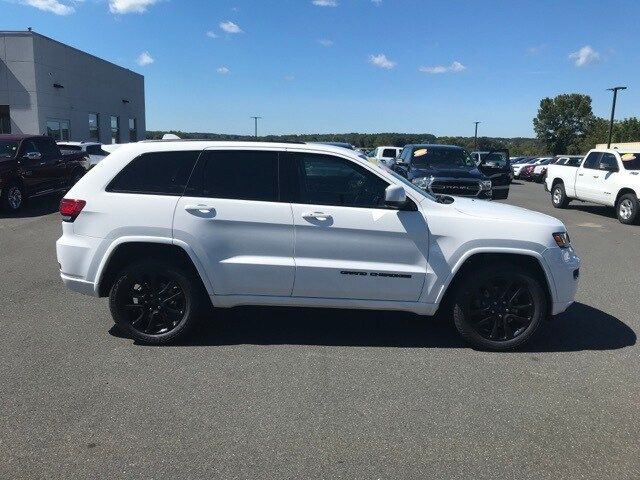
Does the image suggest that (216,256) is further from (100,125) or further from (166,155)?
(100,125)

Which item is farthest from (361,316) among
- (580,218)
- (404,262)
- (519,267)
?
(580,218)

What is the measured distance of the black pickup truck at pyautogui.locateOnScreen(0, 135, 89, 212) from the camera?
12477 millimetres

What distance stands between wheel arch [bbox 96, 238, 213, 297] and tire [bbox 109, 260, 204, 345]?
0.25 ft

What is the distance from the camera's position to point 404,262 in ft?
15.0

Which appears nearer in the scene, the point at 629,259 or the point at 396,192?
the point at 396,192

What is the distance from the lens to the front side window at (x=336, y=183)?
4633mm

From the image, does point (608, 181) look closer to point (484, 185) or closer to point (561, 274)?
point (484, 185)

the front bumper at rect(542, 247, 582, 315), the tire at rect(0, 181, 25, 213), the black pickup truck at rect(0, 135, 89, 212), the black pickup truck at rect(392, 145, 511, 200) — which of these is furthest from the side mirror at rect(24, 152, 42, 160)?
the front bumper at rect(542, 247, 582, 315)

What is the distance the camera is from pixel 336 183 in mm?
4684

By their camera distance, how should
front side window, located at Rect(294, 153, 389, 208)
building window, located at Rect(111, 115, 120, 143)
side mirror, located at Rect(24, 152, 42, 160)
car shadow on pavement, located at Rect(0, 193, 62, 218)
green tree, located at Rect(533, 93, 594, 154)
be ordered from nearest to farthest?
front side window, located at Rect(294, 153, 389, 208) < car shadow on pavement, located at Rect(0, 193, 62, 218) < side mirror, located at Rect(24, 152, 42, 160) < building window, located at Rect(111, 115, 120, 143) < green tree, located at Rect(533, 93, 594, 154)

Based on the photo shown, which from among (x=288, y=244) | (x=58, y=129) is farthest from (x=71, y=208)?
(x=58, y=129)

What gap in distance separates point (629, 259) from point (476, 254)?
5766 mm

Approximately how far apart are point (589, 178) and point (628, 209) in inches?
73.3

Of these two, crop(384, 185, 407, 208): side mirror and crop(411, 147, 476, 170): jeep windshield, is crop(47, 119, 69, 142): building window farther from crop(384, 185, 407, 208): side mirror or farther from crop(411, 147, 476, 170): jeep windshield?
crop(384, 185, 407, 208): side mirror
